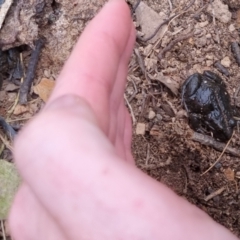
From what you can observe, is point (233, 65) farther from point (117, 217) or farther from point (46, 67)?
point (117, 217)

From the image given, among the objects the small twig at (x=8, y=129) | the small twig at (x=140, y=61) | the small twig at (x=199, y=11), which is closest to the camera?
the small twig at (x=8, y=129)

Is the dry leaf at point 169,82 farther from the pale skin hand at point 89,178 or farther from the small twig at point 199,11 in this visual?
the pale skin hand at point 89,178

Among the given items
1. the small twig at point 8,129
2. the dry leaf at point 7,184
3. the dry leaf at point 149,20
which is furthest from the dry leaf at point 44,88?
the dry leaf at point 149,20

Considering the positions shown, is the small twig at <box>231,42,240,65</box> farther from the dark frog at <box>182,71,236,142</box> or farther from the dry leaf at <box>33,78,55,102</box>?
the dry leaf at <box>33,78,55,102</box>

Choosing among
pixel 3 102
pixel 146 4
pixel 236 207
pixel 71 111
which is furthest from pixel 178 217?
pixel 146 4

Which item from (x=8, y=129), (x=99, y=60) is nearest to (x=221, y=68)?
(x=8, y=129)

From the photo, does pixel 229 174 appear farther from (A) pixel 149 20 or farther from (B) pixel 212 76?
(A) pixel 149 20
